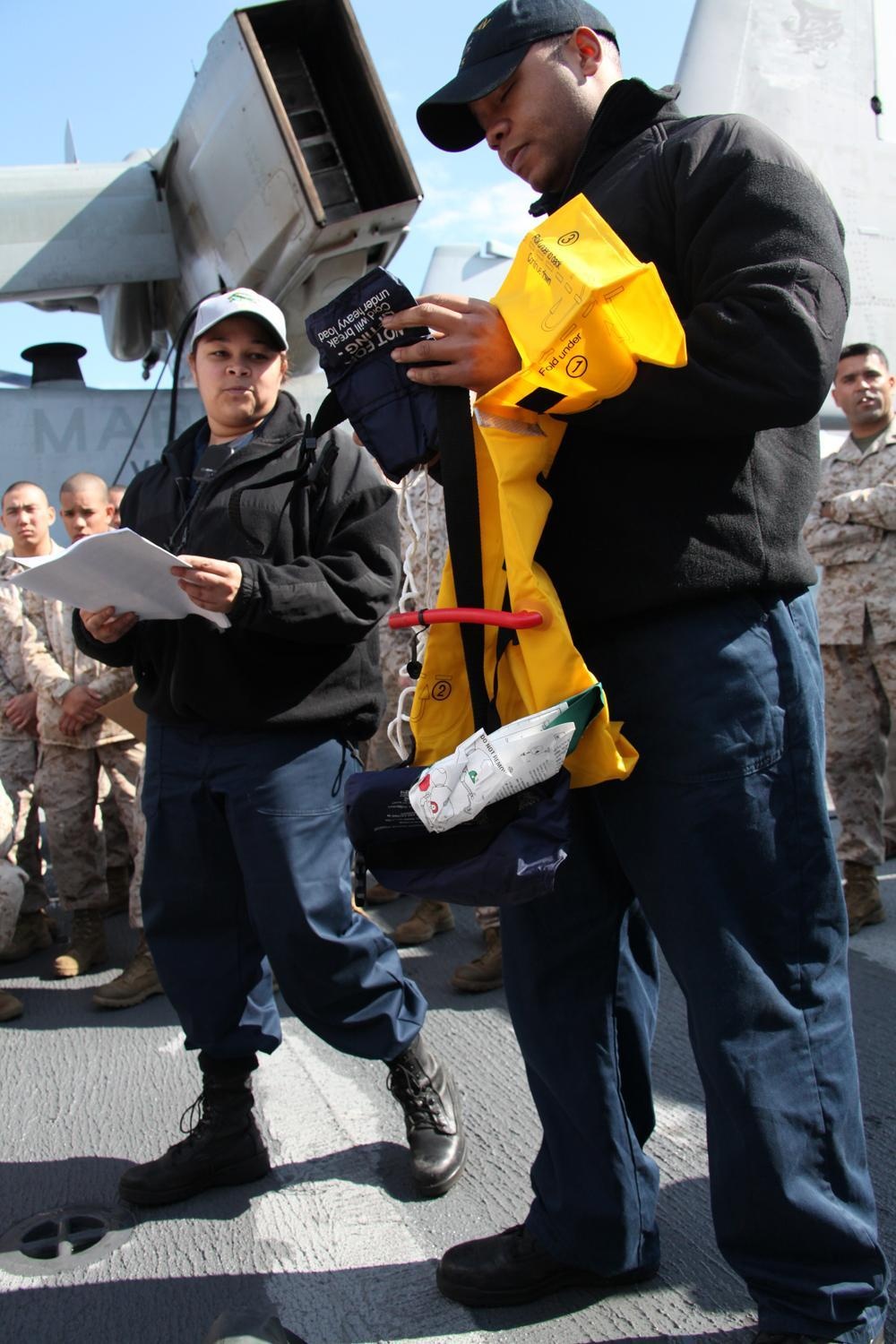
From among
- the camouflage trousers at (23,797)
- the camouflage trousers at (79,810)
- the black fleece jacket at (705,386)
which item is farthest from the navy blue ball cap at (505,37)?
the camouflage trousers at (23,797)

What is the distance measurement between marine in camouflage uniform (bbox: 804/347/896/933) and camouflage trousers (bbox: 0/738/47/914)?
330 centimetres

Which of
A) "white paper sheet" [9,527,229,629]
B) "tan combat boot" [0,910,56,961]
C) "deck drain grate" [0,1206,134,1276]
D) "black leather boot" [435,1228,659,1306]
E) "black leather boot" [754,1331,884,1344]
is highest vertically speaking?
"white paper sheet" [9,527,229,629]

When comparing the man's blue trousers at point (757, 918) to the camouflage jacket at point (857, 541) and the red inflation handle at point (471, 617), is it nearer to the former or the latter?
the red inflation handle at point (471, 617)

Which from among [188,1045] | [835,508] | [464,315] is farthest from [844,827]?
[464,315]

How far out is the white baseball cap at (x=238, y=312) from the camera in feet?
8.09

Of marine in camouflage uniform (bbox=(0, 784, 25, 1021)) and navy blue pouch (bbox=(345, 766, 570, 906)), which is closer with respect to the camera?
navy blue pouch (bbox=(345, 766, 570, 906))

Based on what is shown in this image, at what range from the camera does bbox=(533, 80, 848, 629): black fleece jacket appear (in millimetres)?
1363

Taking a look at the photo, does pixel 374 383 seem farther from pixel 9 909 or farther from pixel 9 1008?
pixel 9 1008

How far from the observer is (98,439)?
6664 mm

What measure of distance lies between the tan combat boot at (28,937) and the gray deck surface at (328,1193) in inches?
34.5

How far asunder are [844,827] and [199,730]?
2629mm

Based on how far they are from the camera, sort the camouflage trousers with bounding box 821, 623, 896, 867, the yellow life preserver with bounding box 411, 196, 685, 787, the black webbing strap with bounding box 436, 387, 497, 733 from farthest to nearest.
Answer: the camouflage trousers with bounding box 821, 623, 896, 867 < the black webbing strap with bounding box 436, 387, 497, 733 < the yellow life preserver with bounding box 411, 196, 685, 787

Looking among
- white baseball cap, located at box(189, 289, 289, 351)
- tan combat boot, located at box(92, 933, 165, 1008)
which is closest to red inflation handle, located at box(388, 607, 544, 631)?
white baseball cap, located at box(189, 289, 289, 351)

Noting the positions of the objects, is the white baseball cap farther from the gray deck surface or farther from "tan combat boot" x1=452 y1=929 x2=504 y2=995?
"tan combat boot" x1=452 y1=929 x2=504 y2=995
